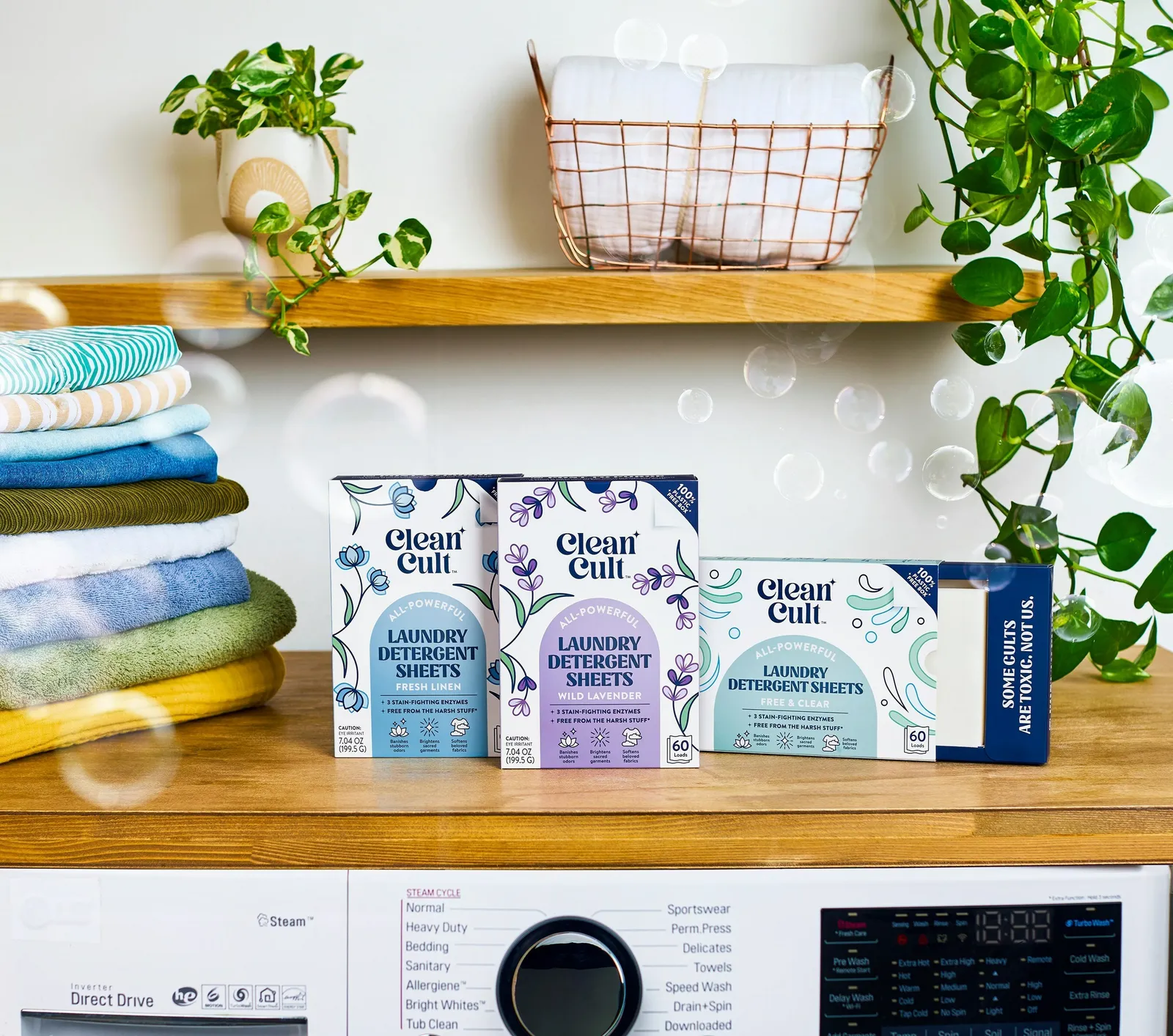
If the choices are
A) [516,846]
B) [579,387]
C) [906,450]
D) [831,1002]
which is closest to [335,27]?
[579,387]

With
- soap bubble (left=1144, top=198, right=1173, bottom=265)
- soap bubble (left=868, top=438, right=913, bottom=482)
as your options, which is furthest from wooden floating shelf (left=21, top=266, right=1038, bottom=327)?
soap bubble (left=868, top=438, right=913, bottom=482)

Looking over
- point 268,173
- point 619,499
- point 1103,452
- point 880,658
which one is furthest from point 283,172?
point 1103,452

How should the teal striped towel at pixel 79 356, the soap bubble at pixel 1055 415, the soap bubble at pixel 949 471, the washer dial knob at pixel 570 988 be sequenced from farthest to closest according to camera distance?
1. the soap bubble at pixel 949 471
2. the soap bubble at pixel 1055 415
3. the teal striped towel at pixel 79 356
4. the washer dial knob at pixel 570 988

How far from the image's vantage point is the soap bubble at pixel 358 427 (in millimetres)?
1200

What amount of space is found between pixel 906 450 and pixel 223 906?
848mm

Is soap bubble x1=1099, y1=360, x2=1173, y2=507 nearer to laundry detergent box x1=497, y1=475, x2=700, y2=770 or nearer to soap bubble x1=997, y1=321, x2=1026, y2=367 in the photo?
soap bubble x1=997, y1=321, x2=1026, y2=367

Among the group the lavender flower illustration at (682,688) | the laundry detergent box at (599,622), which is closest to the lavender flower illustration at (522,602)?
the laundry detergent box at (599,622)

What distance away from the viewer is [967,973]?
2.38 ft

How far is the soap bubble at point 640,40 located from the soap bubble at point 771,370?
1.09 ft

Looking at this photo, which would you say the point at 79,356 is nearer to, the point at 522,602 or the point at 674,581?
the point at 522,602

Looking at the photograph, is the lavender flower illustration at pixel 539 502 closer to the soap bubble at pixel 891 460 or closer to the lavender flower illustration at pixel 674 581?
the lavender flower illustration at pixel 674 581

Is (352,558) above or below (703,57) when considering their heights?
below

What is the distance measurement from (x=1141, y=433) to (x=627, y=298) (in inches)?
Answer: 19.3

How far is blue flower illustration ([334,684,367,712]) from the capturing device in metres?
0.85
